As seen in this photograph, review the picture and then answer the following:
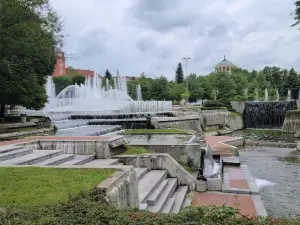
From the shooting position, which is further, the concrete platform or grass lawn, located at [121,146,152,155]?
grass lawn, located at [121,146,152,155]

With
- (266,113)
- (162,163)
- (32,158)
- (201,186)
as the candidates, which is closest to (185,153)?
(162,163)

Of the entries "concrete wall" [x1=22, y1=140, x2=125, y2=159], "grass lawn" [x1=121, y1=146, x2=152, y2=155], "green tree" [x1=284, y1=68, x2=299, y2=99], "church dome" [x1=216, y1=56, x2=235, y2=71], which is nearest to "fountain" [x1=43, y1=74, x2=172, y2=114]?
"grass lawn" [x1=121, y1=146, x2=152, y2=155]

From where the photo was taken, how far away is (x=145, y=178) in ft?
→ 31.3

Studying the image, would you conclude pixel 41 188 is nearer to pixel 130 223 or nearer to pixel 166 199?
pixel 130 223

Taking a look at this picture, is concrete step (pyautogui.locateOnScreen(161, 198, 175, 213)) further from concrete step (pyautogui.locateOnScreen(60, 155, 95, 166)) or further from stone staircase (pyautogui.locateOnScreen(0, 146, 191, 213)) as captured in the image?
concrete step (pyautogui.locateOnScreen(60, 155, 95, 166))

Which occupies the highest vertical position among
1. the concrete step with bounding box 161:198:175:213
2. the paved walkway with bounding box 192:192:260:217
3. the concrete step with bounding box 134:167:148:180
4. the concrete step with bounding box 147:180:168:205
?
the concrete step with bounding box 134:167:148:180

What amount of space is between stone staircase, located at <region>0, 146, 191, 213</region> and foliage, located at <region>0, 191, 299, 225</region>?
2.75 m

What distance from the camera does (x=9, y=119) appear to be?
27.1 meters

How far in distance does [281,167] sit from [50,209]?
556 inches

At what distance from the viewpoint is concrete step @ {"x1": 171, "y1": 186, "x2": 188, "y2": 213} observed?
8.43 metres

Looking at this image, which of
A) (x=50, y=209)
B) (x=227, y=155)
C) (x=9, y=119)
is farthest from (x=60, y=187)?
(x=9, y=119)

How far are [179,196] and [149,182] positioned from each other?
1.04 meters

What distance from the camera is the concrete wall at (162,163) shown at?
10.6m

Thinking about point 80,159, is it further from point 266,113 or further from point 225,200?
point 266,113
